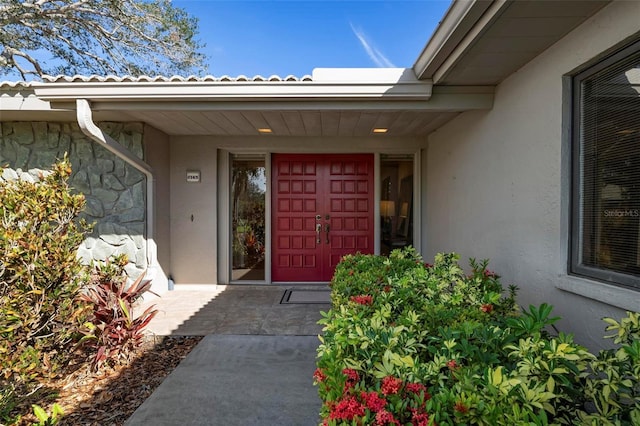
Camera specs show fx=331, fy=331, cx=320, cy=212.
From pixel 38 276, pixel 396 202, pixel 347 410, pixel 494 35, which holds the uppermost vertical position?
pixel 494 35

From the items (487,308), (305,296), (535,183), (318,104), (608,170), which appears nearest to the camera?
(487,308)

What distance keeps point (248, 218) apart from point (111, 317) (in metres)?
3.23

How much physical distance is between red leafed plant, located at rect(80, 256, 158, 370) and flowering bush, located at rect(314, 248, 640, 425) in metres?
2.27

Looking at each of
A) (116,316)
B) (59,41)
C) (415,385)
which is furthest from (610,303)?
(59,41)

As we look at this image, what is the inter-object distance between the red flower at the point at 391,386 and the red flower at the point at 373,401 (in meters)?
0.03

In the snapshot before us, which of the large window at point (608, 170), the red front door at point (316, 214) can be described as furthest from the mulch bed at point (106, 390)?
the large window at point (608, 170)

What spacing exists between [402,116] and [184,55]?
7.39m

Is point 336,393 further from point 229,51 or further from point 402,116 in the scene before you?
point 229,51

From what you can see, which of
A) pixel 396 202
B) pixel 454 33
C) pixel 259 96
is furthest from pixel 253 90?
pixel 396 202

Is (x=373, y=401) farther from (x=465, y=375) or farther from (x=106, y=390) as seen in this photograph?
(x=106, y=390)

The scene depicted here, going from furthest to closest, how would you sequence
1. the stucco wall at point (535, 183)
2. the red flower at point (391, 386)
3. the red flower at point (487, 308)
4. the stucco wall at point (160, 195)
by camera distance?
the stucco wall at point (160, 195)
the stucco wall at point (535, 183)
the red flower at point (487, 308)
the red flower at point (391, 386)

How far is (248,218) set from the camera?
6.00m

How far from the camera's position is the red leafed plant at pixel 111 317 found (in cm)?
281

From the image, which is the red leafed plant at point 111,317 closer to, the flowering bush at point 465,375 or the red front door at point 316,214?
the flowering bush at point 465,375
